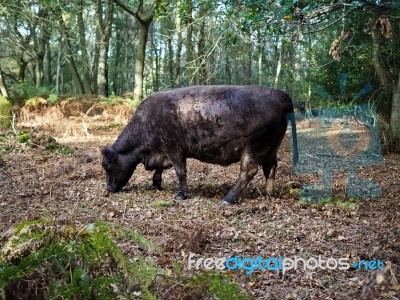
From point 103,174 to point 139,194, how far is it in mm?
1799

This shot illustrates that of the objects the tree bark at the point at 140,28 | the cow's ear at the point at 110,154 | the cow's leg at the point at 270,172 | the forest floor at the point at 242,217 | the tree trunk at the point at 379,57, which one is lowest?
the forest floor at the point at 242,217

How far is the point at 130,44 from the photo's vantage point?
41.1 metres

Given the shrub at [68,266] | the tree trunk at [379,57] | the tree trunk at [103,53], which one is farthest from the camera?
the tree trunk at [103,53]

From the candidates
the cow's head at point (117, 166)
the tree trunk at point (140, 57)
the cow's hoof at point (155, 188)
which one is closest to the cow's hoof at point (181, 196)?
the cow's hoof at point (155, 188)

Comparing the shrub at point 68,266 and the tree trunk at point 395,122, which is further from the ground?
the tree trunk at point 395,122

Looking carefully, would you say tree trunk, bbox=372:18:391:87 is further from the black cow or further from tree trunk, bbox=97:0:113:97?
tree trunk, bbox=97:0:113:97

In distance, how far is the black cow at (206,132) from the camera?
7039 mm

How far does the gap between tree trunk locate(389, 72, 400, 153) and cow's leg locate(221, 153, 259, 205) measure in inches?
256

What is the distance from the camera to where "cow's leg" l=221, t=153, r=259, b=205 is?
7125 millimetres

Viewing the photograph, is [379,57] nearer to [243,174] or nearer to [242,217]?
[243,174]

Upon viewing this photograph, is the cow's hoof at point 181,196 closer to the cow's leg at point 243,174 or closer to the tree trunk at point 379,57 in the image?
the cow's leg at point 243,174

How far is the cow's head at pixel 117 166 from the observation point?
814cm

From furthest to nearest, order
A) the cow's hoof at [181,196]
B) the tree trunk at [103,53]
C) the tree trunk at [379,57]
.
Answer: the tree trunk at [103,53] < the tree trunk at [379,57] < the cow's hoof at [181,196]

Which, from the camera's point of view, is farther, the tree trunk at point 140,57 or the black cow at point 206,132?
the tree trunk at point 140,57
